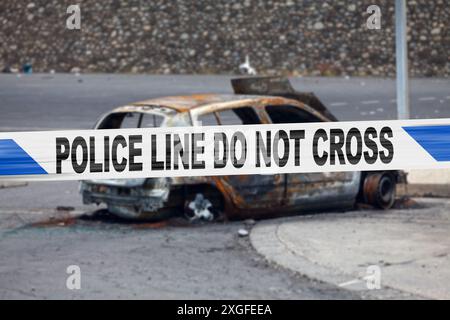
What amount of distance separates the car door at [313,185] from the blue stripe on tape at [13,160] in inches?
113

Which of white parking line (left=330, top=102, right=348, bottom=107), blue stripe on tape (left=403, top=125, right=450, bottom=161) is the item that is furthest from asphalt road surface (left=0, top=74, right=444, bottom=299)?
white parking line (left=330, top=102, right=348, bottom=107)

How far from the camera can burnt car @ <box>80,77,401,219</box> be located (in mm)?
12102

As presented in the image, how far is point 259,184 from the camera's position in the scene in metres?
12.4

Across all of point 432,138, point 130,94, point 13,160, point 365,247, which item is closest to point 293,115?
point 432,138

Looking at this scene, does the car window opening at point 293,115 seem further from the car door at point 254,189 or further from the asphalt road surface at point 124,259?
the asphalt road surface at point 124,259

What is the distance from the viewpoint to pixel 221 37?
37.4 m

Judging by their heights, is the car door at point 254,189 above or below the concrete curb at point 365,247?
above

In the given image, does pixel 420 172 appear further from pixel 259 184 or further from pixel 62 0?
pixel 62 0

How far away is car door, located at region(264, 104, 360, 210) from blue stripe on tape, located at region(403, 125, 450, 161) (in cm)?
137

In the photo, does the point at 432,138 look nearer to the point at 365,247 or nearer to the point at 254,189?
the point at 365,247

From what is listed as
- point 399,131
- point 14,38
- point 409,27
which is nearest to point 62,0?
point 14,38

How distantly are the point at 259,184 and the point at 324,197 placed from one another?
2.92 ft

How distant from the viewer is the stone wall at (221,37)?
118 feet

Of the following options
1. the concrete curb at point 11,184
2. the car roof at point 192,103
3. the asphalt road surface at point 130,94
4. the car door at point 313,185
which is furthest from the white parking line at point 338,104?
the car roof at point 192,103
